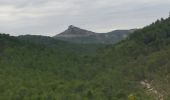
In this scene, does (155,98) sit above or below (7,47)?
below

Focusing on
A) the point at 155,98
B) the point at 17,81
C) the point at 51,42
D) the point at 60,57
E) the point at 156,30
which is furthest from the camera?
the point at 51,42

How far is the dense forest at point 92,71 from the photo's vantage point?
76812 millimetres

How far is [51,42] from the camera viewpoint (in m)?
187

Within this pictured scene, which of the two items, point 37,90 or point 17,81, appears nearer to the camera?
point 37,90

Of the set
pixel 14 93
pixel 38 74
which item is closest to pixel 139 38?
pixel 38 74

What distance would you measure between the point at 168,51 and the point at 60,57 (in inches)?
1113

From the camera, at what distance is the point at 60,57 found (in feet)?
395

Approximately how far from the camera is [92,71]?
367 feet

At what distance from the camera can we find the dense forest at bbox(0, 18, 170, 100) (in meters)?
76.8

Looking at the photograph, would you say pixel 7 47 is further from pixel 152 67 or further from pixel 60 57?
pixel 152 67

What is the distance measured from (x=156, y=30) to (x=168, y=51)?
63.4ft

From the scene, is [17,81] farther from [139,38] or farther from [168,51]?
[139,38]

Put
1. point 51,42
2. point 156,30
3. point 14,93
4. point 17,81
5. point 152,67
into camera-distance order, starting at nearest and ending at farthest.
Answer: point 14,93 → point 17,81 → point 152,67 → point 156,30 → point 51,42

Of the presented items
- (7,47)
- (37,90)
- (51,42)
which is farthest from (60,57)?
(51,42)
